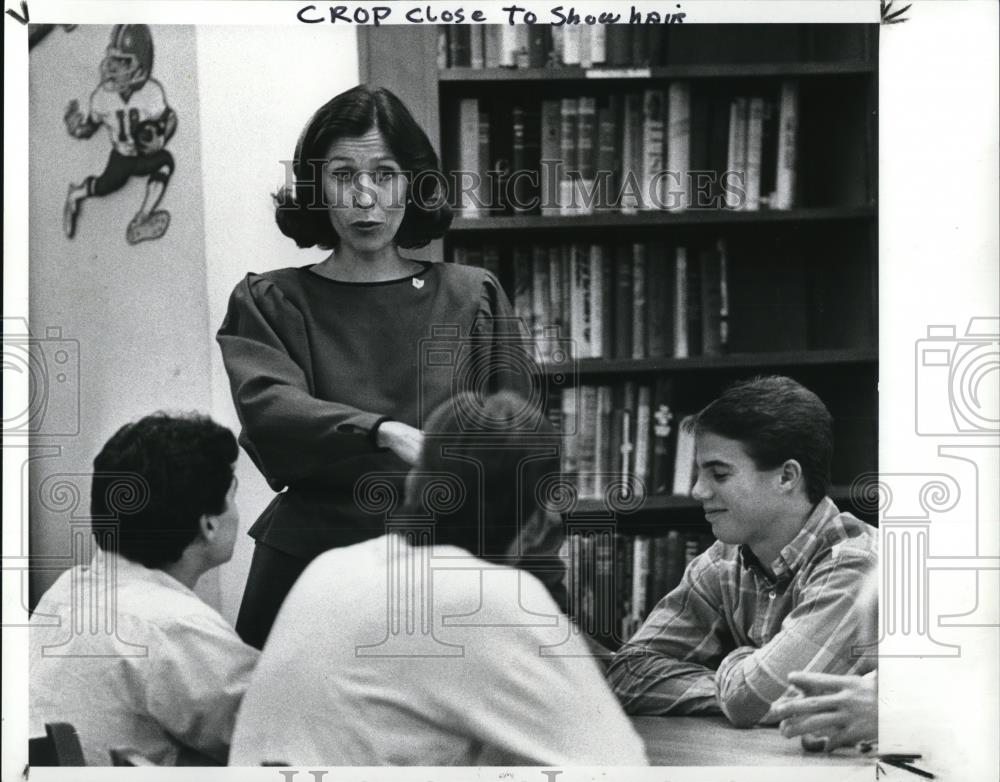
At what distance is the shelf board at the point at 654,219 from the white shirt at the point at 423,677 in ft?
1.53

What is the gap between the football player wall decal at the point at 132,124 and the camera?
1.67 m

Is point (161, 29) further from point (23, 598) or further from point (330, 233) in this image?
point (23, 598)

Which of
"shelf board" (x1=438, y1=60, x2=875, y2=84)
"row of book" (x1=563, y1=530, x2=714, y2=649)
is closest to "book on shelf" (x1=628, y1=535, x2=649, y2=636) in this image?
"row of book" (x1=563, y1=530, x2=714, y2=649)

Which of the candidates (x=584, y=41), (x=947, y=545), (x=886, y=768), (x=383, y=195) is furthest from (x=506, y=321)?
(x=886, y=768)

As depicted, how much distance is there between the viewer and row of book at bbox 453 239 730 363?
1694 millimetres

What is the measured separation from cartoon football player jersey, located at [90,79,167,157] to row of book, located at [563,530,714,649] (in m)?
0.84

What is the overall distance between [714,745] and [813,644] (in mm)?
202

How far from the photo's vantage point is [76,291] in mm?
1678

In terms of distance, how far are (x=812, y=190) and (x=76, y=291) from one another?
1.07m

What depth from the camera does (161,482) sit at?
66.2 inches

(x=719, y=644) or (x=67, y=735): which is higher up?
(x=719, y=644)

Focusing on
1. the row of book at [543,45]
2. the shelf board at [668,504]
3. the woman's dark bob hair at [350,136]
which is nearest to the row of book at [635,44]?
the row of book at [543,45]

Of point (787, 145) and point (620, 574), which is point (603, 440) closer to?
point (620, 574)

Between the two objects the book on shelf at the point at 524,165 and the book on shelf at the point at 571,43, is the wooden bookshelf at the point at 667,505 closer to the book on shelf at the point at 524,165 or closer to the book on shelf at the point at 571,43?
the book on shelf at the point at 524,165
